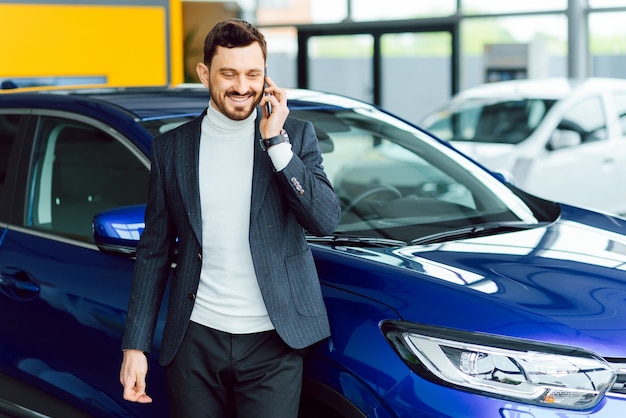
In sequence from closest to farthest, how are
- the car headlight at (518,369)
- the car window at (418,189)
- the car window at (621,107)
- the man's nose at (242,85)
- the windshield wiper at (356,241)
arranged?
the car headlight at (518,369), the man's nose at (242,85), the windshield wiper at (356,241), the car window at (418,189), the car window at (621,107)

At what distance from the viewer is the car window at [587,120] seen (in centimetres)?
872

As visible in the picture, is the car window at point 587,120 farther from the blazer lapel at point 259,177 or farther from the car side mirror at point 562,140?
the blazer lapel at point 259,177

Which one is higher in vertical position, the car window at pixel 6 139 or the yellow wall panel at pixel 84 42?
the yellow wall panel at pixel 84 42

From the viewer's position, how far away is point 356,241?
270 cm

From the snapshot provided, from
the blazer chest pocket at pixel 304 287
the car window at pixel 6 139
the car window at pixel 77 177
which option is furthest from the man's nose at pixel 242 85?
the car window at pixel 6 139

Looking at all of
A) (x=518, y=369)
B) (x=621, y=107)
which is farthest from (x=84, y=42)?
(x=518, y=369)

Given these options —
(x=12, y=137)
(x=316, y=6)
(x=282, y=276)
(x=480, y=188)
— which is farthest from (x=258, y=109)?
(x=316, y=6)

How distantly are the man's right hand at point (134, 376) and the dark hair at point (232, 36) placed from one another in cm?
72

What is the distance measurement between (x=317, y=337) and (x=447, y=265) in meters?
0.38

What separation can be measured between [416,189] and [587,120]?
559 centimetres

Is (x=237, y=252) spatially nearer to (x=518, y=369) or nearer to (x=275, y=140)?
(x=275, y=140)

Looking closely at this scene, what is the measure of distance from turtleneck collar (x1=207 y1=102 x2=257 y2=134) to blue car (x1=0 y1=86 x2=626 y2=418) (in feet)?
1.31

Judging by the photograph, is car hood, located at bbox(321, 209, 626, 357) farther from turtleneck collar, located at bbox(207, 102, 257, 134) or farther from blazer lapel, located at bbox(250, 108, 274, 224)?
turtleneck collar, located at bbox(207, 102, 257, 134)

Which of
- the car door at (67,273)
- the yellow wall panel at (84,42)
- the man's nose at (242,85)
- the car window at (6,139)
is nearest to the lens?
the man's nose at (242,85)
